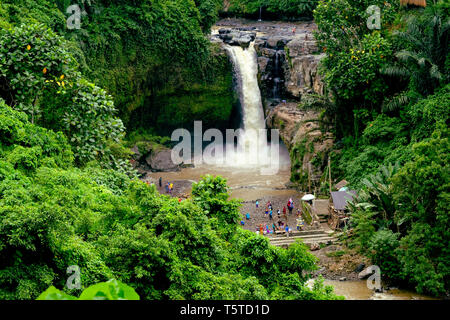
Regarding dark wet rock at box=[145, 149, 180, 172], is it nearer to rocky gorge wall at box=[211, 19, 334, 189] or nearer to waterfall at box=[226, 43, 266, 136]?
waterfall at box=[226, 43, 266, 136]

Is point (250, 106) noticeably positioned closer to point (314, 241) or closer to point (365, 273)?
point (314, 241)

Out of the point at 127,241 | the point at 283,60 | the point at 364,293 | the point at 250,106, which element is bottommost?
the point at 364,293

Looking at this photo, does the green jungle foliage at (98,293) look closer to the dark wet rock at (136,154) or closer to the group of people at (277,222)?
the group of people at (277,222)

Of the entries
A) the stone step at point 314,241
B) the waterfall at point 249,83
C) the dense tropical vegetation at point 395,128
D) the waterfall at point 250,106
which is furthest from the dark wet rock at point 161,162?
the stone step at point 314,241

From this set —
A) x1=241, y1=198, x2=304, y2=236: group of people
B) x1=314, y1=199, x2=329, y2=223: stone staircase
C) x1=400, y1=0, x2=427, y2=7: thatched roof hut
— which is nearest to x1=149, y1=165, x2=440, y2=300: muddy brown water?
x1=241, y1=198, x2=304, y2=236: group of people

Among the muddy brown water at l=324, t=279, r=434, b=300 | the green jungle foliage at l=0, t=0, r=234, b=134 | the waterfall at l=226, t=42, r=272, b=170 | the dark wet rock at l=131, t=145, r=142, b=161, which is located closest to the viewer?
the muddy brown water at l=324, t=279, r=434, b=300

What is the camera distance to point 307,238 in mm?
22859

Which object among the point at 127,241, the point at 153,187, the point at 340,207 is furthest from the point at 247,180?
the point at 127,241

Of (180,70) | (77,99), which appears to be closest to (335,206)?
(77,99)

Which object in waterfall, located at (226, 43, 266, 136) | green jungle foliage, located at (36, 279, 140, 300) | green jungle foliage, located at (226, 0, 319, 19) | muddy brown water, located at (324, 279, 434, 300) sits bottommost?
muddy brown water, located at (324, 279, 434, 300)

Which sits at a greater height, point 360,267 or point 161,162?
point 161,162

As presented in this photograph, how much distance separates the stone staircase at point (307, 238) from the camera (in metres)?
22.2

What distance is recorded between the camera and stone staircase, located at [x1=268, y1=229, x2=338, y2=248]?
2225 cm
